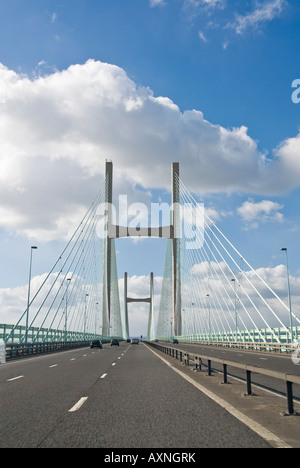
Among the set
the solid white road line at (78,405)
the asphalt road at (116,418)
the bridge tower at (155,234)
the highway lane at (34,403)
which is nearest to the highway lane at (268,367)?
the asphalt road at (116,418)

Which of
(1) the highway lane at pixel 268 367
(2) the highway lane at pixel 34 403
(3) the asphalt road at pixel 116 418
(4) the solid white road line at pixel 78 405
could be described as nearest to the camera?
(3) the asphalt road at pixel 116 418

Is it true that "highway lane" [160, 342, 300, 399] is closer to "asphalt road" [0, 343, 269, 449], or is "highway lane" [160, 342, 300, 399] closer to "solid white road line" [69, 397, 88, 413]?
"asphalt road" [0, 343, 269, 449]

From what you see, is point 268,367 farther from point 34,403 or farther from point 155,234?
point 155,234

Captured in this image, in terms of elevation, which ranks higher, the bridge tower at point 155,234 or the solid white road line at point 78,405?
the bridge tower at point 155,234

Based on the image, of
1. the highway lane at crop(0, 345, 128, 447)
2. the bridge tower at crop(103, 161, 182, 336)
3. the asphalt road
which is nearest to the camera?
the asphalt road

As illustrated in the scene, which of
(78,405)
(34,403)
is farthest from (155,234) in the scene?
(78,405)

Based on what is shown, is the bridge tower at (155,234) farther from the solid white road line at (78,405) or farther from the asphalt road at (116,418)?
the solid white road line at (78,405)

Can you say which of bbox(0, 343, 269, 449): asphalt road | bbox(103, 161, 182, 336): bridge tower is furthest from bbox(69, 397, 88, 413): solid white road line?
bbox(103, 161, 182, 336): bridge tower

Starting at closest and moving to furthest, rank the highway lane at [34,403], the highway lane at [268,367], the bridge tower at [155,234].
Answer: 1. the highway lane at [34,403]
2. the highway lane at [268,367]
3. the bridge tower at [155,234]

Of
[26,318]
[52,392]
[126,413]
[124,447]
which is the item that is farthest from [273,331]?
[124,447]

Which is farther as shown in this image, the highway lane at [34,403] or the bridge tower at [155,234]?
the bridge tower at [155,234]

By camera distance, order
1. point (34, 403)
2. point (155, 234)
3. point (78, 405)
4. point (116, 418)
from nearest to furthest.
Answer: point (116, 418)
point (78, 405)
point (34, 403)
point (155, 234)

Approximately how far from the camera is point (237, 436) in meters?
6.84
